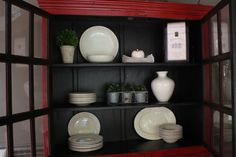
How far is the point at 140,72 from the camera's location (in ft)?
6.11

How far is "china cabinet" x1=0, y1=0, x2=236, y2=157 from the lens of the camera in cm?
131

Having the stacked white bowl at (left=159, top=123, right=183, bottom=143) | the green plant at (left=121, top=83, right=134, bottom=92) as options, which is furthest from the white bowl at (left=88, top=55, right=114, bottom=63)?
the stacked white bowl at (left=159, top=123, right=183, bottom=143)

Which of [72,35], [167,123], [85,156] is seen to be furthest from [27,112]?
[167,123]

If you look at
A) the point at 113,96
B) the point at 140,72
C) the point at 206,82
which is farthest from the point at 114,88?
the point at 206,82

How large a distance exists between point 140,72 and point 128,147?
0.60 meters

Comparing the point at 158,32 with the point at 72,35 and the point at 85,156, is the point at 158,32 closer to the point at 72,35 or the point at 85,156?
the point at 72,35

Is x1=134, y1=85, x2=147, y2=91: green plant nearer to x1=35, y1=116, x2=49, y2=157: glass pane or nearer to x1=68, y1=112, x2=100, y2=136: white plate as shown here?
x1=68, y1=112, x2=100, y2=136: white plate

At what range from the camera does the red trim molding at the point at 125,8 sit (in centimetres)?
148

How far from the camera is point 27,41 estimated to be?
4.22ft

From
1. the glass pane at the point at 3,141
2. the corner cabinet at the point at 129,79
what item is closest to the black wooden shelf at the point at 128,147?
the corner cabinet at the point at 129,79

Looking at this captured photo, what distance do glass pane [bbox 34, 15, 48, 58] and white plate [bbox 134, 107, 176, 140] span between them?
0.89m

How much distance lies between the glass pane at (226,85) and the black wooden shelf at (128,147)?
1.63ft

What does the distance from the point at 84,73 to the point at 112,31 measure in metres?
0.40

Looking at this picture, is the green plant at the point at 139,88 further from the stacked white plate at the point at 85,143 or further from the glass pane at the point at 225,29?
the glass pane at the point at 225,29
